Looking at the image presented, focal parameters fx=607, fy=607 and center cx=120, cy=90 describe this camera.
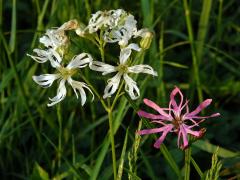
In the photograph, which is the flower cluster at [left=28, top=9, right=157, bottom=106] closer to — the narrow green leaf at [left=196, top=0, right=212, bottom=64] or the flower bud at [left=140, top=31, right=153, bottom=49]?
the flower bud at [left=140, top=31, right=153, bottom=49]

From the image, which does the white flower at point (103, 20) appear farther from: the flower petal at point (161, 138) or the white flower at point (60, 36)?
the flower petal at point (161, 138)

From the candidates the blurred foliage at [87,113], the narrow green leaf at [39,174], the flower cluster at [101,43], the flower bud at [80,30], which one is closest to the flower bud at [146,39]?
the flower cluster at [101,43]

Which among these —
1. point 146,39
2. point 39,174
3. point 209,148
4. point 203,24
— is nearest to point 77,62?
point 146,39

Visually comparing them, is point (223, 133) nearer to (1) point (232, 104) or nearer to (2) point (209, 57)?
(1) point (232, 104)

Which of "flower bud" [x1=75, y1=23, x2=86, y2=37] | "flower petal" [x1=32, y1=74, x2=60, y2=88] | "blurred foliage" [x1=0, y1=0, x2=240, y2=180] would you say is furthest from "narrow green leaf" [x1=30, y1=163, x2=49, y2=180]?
"flower bud" [x1=75, y1=23, x2=86, y2=37]

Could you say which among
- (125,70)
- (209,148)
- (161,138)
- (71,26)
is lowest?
(209,148)

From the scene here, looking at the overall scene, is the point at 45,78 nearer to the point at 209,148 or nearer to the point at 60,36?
the point at 60,36

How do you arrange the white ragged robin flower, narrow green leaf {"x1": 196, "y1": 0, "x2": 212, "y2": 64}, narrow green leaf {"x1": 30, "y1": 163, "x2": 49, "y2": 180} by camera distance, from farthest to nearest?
narrow green leaf {"x1": 196, "y1": 0, "x2": 212, "y2": 64} → narrow green leaf {"x1": 30, "y1": 163, "x2": 49, "y2": 180} → the white ragged robin flower

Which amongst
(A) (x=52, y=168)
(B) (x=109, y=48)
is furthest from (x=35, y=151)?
(B) (x=109, y=48)
